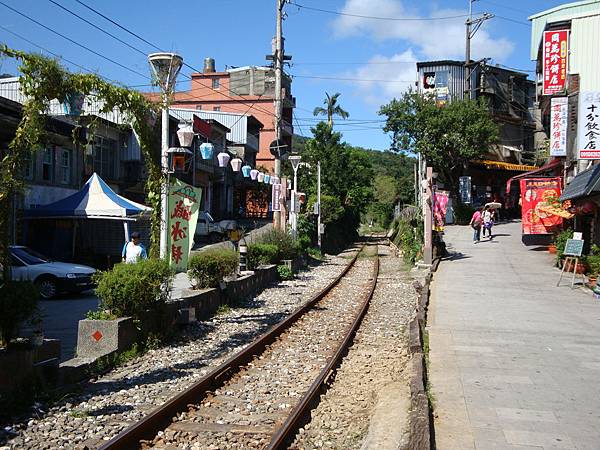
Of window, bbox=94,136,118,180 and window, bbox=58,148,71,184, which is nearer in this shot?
window, bbox=58,148,71,184

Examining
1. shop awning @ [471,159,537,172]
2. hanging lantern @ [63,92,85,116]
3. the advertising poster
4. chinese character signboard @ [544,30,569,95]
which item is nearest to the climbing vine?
hanging lantern @ [63,92,85,116]

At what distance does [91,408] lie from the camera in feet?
20.5

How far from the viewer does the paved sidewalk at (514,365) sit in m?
5.55

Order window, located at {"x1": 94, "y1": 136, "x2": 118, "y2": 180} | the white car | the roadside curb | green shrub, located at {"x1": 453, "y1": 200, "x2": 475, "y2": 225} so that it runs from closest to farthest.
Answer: the roadside curb → the white car → window, located at {"x1": 94, "y1": 136, "x2": 118, "y2": 180} → green shrub, located at {"x1": 453, "y1": 200, "x2": 475, "y2": 225}

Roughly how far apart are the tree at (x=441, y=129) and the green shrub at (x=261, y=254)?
71.0ft

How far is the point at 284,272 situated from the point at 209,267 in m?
7.98

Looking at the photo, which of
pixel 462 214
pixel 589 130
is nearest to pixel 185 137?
pixel 589 130

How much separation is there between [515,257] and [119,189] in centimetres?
1895

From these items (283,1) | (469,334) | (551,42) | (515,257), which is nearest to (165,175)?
(469,334)

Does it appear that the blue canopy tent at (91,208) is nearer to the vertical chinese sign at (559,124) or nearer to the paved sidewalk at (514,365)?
the paved sidewalk at (514,365)

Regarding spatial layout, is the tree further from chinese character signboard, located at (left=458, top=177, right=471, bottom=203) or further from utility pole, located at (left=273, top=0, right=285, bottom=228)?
utility pole, located at (left=273, top=0, right=285, bottom=228)

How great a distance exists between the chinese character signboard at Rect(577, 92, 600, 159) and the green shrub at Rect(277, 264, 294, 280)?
9.99 m

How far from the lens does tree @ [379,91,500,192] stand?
1511 inches

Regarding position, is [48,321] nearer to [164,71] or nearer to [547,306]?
Result: [164,71]
